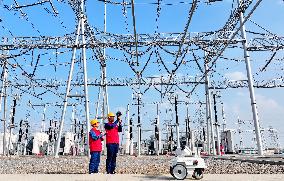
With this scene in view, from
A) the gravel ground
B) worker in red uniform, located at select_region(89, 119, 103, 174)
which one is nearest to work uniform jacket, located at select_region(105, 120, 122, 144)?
worker in red uniform, located at select_region(89, 119, 103, 174)

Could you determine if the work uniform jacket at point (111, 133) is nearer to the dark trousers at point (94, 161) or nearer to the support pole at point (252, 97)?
the dark trousers at point (94, 161)

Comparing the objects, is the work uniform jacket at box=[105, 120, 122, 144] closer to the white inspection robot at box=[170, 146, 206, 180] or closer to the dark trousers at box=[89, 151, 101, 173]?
the dark trousers at box=[89, 151, 101, 173]

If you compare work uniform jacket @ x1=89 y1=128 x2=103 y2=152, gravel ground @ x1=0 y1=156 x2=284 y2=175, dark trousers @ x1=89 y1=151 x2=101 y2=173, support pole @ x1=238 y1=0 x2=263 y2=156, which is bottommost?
gravel ground @ x1=0 y1=156 x2=284 y2=175

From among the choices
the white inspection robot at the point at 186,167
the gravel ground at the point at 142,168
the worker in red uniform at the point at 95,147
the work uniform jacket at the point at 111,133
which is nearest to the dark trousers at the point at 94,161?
the worker in red uniform at the point at 95,147

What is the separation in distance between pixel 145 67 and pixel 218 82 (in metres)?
11.5

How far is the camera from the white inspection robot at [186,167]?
4973mm

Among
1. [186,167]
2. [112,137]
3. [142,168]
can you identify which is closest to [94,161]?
[112,137]

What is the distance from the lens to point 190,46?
16.0m

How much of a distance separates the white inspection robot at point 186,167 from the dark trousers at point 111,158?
1849mm

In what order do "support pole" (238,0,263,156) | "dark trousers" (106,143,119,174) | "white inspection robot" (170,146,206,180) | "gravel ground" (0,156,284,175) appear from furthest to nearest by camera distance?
1. "support pole" (238,0,263,156)
2. "gravel ground" (0,156,284,175)
3. "dark trousers" (106,143,119,174)
4. "white inspection robot" (170,146,206,180)

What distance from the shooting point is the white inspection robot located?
497 centimetres

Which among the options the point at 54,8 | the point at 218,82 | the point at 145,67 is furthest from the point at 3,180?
the point at 218,82

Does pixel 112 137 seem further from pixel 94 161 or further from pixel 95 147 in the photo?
pixel 94 161

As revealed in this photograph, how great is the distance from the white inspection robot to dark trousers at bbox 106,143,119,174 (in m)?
1.85
